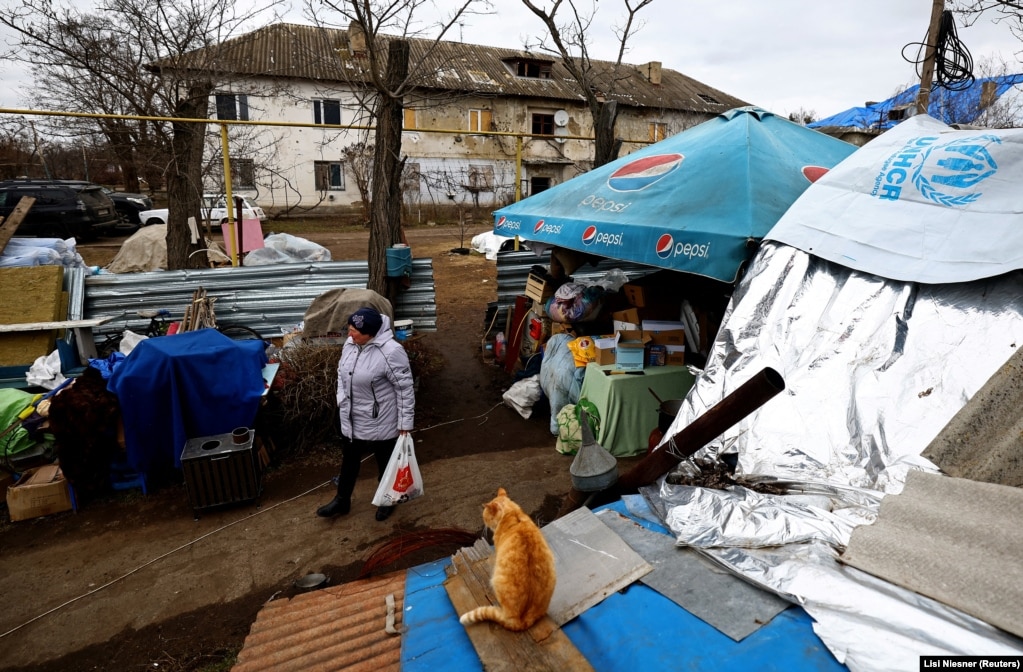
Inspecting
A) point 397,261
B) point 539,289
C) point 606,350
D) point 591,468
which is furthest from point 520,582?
point 397,261

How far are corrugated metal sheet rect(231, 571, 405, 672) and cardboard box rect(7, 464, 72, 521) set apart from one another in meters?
3.40

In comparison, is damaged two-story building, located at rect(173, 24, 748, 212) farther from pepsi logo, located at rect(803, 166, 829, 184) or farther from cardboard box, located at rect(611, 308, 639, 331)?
pepsi logo, located at rect(803, 166, 829, 184)

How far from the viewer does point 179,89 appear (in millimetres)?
9023

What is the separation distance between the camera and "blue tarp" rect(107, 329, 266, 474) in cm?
521

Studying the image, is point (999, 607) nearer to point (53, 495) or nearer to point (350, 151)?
point (53, 495)

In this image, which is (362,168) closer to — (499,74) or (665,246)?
(499,74)

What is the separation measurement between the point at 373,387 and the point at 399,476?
78 cm

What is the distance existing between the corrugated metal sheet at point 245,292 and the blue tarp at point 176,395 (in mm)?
2374

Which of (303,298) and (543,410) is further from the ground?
(303,298)

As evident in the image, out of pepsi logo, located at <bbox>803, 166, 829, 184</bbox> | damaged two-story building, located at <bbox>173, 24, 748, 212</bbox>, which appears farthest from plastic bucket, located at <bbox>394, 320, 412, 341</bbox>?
damaged two-story building, located at <bbox>173, 24, 748, 212</bbox>

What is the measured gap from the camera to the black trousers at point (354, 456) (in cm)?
486

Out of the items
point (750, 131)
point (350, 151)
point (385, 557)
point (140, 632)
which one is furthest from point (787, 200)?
point (350, 151)

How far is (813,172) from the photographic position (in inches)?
231

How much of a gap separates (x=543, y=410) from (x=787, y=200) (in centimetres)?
367
